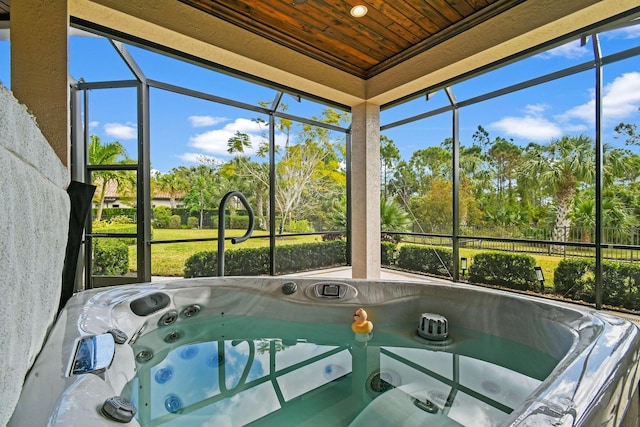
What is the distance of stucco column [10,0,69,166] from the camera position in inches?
66.6

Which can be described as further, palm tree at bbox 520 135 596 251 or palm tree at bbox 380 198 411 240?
palm tree at bbox 380 198 411 240

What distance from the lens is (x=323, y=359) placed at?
168 centimetres

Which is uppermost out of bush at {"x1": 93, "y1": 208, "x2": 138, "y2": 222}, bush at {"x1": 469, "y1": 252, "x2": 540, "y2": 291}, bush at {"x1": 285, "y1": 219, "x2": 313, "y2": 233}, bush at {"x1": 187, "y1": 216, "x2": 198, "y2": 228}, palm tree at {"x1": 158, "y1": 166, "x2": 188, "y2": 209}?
palm tree at {"x1": 158, "y1": 166, "x2": 188, "y2": 209}

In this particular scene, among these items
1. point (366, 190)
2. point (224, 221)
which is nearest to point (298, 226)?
point (366, 190)

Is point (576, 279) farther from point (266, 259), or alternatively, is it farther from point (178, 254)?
point (178, 254)

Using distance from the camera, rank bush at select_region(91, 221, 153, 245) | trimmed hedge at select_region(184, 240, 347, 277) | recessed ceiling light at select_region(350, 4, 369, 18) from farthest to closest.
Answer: trimmed hedge at select_region(184, 240, 347, 277) → bush at select_region(91, 221, 153, 245) → recessed ceiling light at select_region(350, 4, 369, 18)

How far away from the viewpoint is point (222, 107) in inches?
171

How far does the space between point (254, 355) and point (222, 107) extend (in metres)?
3.61

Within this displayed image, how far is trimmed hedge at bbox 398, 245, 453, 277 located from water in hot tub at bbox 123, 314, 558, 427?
132 inches

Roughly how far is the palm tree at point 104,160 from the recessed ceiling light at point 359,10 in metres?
2.92

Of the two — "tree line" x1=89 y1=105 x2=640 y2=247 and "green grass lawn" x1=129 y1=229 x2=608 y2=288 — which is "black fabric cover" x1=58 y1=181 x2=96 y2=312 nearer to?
"green grass lawn" x1=129 y1=229 x2=608 y2=288

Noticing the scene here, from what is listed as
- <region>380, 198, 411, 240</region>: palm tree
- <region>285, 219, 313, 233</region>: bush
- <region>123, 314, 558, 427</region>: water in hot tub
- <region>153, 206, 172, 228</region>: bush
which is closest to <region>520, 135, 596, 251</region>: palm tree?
Result: <region>380, 198, 411, 240</region>: palm tree

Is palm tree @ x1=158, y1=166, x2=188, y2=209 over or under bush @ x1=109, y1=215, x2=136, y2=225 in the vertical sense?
over

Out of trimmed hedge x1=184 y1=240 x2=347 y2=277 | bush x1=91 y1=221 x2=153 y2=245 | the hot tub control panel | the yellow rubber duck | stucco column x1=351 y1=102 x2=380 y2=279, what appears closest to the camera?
the yellow rubber duck
